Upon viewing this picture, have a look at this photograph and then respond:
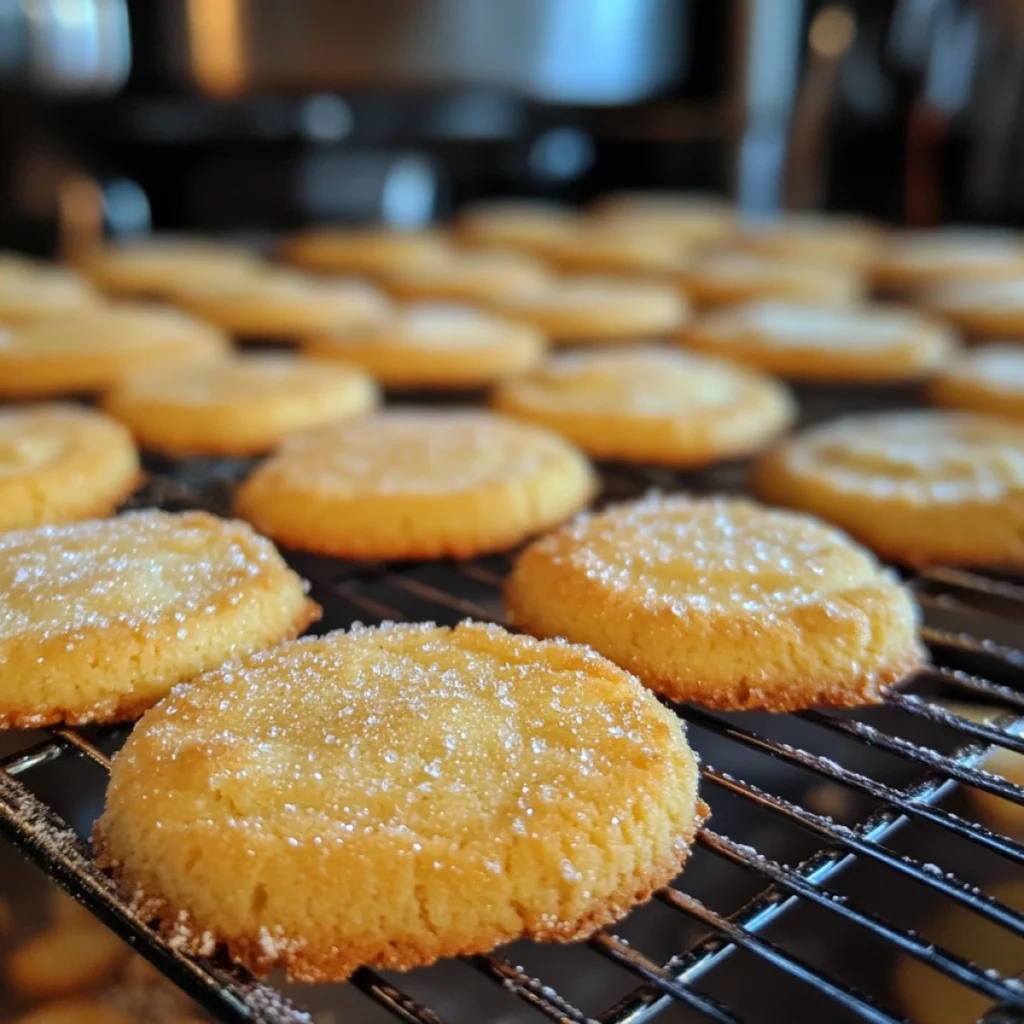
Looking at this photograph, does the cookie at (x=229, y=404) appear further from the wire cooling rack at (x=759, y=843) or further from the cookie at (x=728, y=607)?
the cookie at (x=728, y=607)

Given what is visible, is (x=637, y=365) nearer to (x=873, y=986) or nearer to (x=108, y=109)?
(x=873, y=986)

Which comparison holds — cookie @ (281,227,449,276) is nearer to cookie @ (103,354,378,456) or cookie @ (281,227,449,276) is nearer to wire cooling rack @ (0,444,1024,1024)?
cookie @ (103,354,378,456)

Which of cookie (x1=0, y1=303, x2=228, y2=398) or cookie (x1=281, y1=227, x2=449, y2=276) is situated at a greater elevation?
cookie (x1=281, y1=227, x2=449, y2=276)

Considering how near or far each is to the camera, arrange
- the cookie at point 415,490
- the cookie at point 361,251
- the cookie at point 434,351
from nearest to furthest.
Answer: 1. the cookie at point 415,490
2. the cookie at point 434,351
3. the cookie at point 361,251

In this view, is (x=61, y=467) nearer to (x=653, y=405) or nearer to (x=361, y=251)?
(x=653, y=405)

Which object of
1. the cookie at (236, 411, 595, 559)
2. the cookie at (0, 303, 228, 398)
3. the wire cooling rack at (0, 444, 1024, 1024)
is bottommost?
the wire cooling rack at (0, 444, 1024, 1024)

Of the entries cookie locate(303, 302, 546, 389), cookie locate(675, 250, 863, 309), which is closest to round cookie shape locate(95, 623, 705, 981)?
cookie locate(303, 302, 546, 389)

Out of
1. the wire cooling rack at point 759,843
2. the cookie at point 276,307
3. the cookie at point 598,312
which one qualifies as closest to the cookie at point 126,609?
the wire cooling rack at point 759,843

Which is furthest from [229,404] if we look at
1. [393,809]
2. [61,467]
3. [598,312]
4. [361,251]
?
[361,251]
